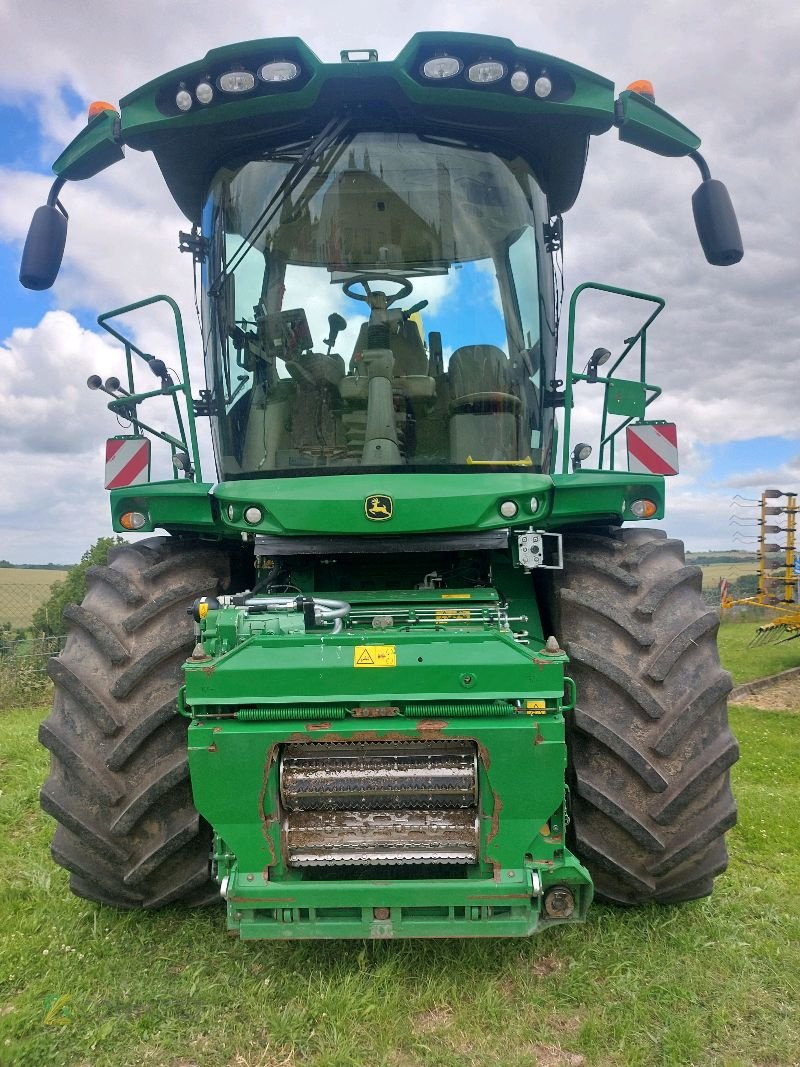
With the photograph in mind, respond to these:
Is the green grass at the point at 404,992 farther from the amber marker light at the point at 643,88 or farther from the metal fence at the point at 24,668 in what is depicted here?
the metal fence at the point at 24,668

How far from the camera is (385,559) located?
3.69 metres

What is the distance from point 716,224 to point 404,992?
3335mm

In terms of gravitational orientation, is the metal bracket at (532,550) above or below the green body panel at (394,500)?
below

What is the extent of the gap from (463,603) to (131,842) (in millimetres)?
1519

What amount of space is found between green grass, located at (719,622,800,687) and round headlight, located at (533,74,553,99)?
375 inches

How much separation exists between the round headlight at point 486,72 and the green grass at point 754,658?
31.8 feet

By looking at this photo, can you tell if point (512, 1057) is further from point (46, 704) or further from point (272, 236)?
point (46, 704)

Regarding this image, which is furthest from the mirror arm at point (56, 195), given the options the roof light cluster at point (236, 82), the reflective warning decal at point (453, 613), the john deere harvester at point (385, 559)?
the reflective warning decal at point (453, 613)

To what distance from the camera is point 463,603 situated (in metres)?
3.24

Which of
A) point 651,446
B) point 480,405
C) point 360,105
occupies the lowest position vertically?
point 651,446

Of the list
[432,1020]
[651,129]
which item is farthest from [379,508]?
[651,129]

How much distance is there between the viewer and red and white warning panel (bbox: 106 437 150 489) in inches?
155

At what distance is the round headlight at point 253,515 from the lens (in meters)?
3.14

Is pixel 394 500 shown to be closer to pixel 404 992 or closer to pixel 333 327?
pixel 333 327
